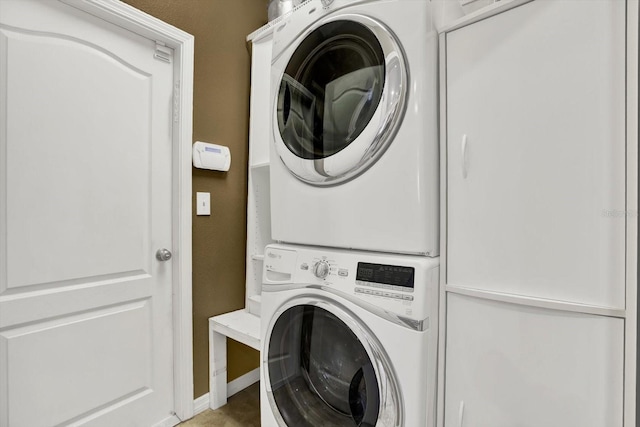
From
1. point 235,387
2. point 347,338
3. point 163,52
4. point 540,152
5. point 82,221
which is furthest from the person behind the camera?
point 235,387

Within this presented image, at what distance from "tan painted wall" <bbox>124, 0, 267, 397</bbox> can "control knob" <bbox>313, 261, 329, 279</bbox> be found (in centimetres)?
92

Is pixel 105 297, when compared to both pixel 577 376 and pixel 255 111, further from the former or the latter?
pixel 577 376

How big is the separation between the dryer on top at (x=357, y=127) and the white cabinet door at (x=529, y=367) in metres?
0.26

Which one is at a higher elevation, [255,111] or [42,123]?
[255,111]

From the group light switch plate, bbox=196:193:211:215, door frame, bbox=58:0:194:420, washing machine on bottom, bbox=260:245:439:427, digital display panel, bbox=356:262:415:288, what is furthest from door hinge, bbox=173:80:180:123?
digital display panel, bbox=356:262:415:288

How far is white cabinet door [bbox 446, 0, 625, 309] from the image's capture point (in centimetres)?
73

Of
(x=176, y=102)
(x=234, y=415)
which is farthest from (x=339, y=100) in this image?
(x=234, y=415)

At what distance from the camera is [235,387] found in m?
1.92

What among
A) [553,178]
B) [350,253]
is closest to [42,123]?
[350,253]

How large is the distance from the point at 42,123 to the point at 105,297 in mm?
Result: 790

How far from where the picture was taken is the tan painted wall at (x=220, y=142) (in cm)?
170

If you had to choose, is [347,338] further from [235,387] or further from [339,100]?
[235,387]

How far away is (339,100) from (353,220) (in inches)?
17.7

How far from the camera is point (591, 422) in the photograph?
748 mm
